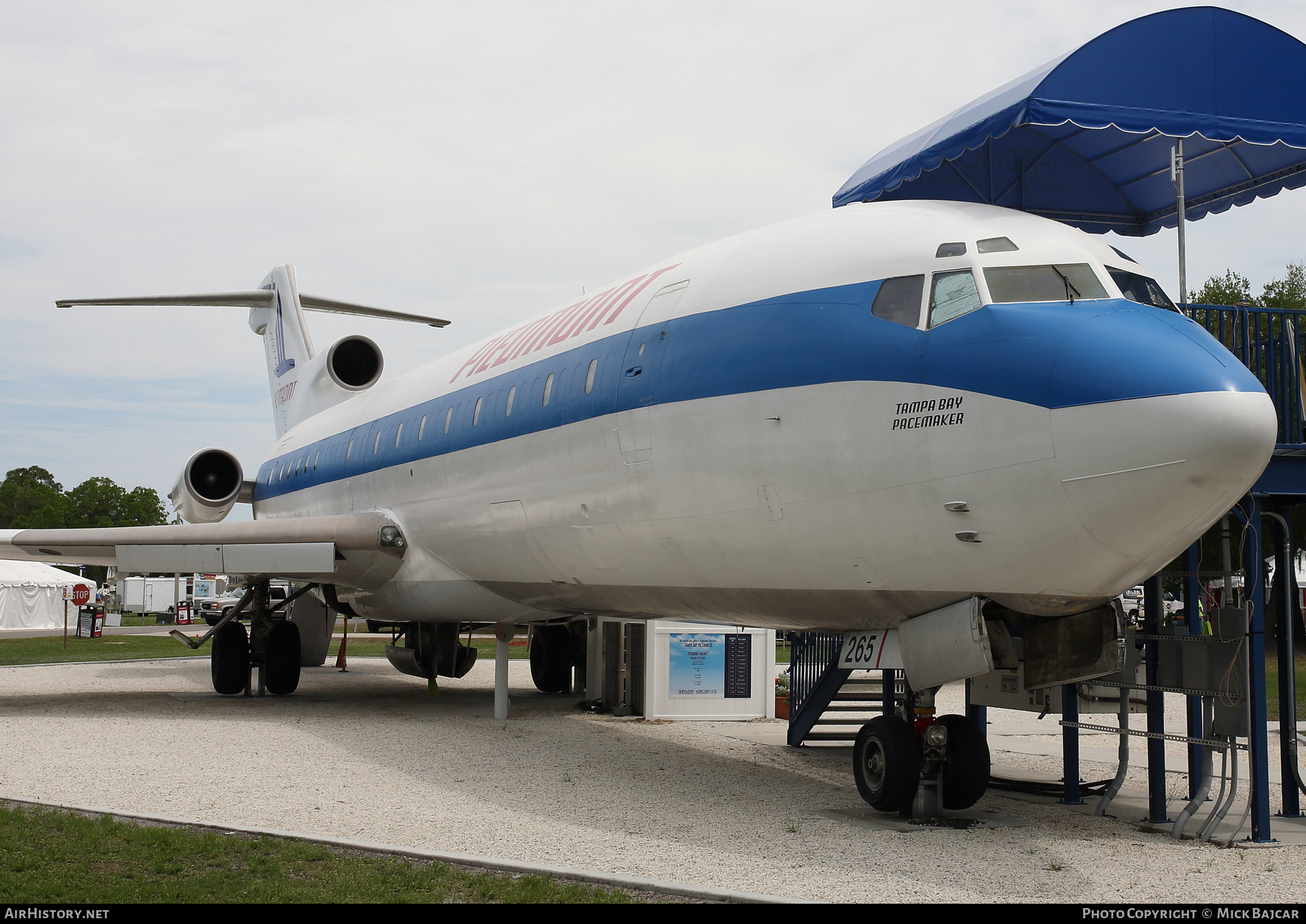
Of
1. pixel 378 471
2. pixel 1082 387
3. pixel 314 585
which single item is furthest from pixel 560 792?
pixel 314 585

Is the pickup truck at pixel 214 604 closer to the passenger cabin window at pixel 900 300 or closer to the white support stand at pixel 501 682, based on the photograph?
the white support stand at pixel 501 682

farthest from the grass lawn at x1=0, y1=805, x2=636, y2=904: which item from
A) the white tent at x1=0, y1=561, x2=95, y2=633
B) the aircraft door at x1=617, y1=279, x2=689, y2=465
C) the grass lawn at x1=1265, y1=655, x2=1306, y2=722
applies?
the white tent at x1=0, y1=561, x2=95, y2=633

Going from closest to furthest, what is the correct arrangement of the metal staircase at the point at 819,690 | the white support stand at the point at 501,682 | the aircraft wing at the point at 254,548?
the metal staircase at the point at 819,690 < the aircraft wing at the point at 254,548 < the white support stand at the point at 501,682

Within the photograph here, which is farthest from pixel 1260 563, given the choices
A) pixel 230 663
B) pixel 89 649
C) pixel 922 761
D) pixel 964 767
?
pixel 89 649

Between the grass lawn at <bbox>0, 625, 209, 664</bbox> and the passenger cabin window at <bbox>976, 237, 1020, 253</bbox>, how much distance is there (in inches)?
923

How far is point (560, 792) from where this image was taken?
29.8 feet

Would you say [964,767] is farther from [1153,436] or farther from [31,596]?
[31,596]

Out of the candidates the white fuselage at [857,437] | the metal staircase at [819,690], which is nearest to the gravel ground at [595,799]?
Answer: the metal staircase at [819,690]

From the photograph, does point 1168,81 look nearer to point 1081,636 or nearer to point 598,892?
point 1081,636

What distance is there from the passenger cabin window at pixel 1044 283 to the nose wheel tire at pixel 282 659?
13146mm

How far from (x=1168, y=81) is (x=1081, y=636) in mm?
3910

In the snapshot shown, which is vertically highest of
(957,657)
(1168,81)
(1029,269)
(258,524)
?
(1168,81)

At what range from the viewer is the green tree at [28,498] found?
107000 millimetres

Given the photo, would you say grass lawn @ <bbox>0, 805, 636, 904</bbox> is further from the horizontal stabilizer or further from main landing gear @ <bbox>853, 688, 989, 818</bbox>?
the horizontal stabilizer
